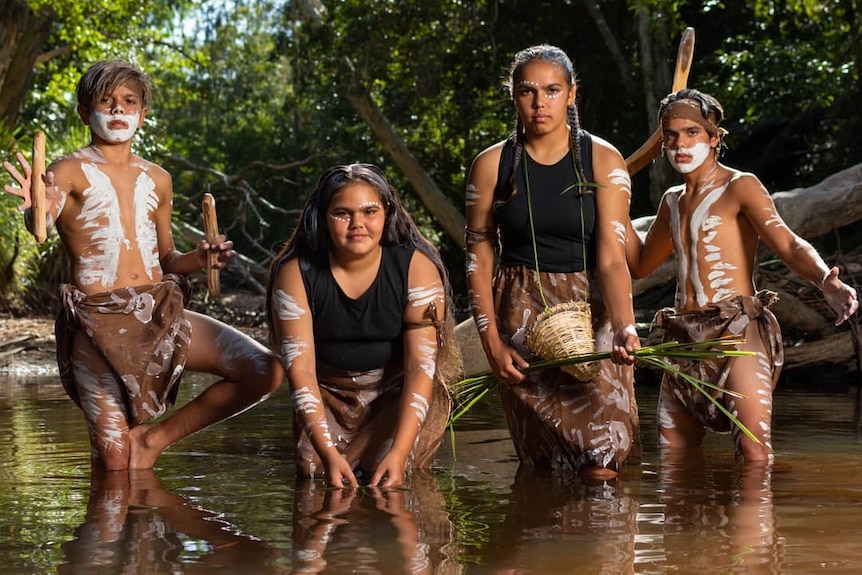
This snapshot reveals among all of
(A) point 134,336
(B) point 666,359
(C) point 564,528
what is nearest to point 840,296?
(B) point 666,359

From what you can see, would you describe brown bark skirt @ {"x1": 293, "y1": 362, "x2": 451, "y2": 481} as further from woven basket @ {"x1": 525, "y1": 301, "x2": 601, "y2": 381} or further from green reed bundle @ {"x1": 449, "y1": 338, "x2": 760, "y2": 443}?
woven basket @ {"x1": 525, "y1": 301, "x2": 601, "y2": 381}

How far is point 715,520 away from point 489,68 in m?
12.2

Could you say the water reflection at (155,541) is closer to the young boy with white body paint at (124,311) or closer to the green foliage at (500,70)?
the young boy with white body paint at (124,311)

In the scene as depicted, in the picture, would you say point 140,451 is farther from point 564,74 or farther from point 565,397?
point 564,74

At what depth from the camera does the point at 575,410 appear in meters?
4.68

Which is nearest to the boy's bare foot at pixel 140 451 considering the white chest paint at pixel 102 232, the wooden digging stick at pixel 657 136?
the white chest paint at pixel 102 232

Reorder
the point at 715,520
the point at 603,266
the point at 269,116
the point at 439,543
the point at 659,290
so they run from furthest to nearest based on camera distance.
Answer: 1. the point at 269,116
2. the point at 659,290
3. the point at 603,266
4. the point at 715,520
5. the point at 439,543

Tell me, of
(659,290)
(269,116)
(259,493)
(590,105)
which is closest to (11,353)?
(659,290)

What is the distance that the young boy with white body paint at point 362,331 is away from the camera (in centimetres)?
440

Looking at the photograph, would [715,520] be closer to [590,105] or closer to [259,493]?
[259,493]

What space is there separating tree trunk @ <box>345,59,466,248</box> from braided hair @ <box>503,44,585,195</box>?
978cm

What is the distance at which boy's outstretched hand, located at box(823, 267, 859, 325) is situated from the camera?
4332 mm

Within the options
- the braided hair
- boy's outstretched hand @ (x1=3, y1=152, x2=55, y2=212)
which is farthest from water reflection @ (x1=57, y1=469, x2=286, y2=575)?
the braided hair

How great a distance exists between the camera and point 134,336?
15.6 ft
